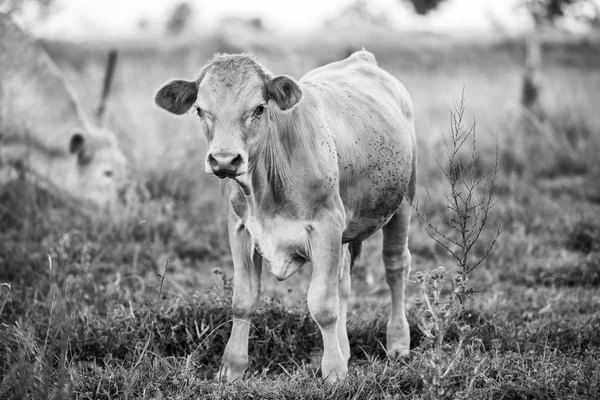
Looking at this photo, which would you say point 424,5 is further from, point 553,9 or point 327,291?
A: point 327,291

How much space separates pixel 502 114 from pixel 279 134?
8951 mm

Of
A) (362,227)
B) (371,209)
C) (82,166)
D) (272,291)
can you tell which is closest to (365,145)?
(371,209)

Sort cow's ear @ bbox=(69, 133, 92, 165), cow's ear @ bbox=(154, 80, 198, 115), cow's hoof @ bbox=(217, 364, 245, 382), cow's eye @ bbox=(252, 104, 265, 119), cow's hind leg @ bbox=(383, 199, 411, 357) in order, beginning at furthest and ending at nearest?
cow's ear @ bbox=(69, 133, 92, 165)
cow's hind leg @ bbox=(383, 199, 411, 357)
cow's hoof @ bbox=(217, 364, 245, 382)
cow's ear @ bbox=(154, 80, 198, 115)
cow's eye @ bbox=(252, 104, 265, 119)

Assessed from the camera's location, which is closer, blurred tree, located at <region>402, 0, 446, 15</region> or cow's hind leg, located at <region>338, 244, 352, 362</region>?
cow's hind leg, located at <region>338, 244, 352, 362</region>

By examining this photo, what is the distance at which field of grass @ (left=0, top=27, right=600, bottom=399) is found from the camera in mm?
3635

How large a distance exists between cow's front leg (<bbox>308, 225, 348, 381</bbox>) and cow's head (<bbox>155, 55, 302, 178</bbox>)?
62 cm

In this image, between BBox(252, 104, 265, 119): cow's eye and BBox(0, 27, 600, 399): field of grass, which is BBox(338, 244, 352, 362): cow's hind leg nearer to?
BBox(0, 27, 600, 399): field of grass

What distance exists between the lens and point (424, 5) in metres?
13.6

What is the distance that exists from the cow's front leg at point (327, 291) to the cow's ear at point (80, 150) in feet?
16.6

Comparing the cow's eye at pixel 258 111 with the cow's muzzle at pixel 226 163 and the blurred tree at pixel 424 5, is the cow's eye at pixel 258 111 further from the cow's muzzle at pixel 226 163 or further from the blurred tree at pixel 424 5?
the blurred tree at pixel 424 5

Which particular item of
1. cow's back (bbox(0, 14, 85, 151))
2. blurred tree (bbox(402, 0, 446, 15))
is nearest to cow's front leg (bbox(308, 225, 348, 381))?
cow's back (bbox(0, 14, 85, 151))

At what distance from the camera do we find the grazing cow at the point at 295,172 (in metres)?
3.56

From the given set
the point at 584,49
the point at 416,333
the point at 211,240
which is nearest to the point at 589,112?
the point at 211,240

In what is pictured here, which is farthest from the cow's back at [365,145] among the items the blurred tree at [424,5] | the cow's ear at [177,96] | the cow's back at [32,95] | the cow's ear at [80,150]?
the blurred tree at [424,5]
